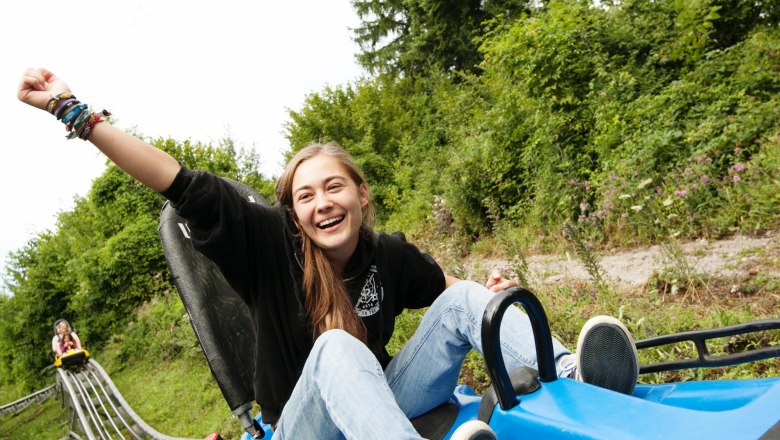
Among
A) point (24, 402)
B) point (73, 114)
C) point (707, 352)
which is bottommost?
point (24, 402)

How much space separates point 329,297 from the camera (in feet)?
5.33

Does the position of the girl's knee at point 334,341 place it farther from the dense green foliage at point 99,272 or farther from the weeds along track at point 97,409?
the dense green foliage at point 99,272

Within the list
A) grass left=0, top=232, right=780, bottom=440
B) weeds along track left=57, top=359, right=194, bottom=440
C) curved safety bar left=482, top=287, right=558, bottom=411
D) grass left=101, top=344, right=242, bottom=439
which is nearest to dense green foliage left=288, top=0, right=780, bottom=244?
grass left=0, top=232, right=780, bottom=440

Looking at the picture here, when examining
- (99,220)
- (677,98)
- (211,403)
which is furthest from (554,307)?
(99,220)

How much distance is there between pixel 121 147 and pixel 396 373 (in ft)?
3.63

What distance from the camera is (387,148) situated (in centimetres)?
1336

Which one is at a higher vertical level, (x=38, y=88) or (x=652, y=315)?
(x=38, y=88)

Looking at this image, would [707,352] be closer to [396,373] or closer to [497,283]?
[497,283]

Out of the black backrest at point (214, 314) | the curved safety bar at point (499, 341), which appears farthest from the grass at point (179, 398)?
the curved safety bar at point (499, 341)

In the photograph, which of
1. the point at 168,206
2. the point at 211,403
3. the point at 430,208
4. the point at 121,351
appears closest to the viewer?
the point at 168,206

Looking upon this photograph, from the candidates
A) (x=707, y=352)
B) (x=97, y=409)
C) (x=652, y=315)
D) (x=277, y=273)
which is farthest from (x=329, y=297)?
(x=97, y=409)

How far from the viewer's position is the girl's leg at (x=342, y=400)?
3.97 ft

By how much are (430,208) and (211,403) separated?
13.8 ft

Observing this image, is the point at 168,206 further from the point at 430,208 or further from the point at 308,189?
the point at 430,208
